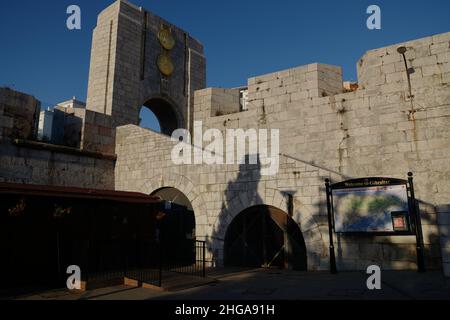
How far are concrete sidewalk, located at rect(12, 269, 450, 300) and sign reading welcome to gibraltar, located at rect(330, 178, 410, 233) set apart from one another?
4.14 ft

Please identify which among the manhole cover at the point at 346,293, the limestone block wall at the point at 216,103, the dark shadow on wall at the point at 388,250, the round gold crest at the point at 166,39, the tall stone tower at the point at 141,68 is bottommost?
the manhole cover at the point at 346,293

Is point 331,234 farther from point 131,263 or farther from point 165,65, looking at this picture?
point 165,65

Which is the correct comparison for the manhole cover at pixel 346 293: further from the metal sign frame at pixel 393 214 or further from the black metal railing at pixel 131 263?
the black metal railing at pixel 131 263

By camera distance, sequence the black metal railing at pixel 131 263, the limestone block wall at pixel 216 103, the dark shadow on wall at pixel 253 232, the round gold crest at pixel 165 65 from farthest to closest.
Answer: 1. the round gold crest at pixel 165 65
2. the limestone block wall at pixel 216 103
3. the dark shadow on wall at pixel 253 232
4. the black metal railing at pixel 131 263

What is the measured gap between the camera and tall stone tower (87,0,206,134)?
17875mm

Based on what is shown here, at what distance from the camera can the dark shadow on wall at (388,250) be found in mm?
9531

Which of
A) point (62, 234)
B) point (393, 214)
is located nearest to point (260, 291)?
point (393, 214)

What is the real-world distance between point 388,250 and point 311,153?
440 cm

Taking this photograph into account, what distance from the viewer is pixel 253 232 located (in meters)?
11.5

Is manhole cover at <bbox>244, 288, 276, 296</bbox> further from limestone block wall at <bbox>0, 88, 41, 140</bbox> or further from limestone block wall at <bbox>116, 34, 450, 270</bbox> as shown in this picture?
limestone block wall at <bbox>0, 88, 41, 140</bbox>

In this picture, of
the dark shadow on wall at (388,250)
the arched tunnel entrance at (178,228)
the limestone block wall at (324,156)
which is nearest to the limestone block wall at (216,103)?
the limestone block wall at (324,156)

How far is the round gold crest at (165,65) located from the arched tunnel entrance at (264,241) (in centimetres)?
1251
